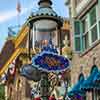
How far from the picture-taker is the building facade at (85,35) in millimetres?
20078

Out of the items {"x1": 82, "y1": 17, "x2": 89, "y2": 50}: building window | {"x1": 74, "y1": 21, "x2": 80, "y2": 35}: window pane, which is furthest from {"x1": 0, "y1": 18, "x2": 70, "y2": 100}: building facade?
{"x1": 82, "y1": 17, "x2": 89, "y2": 50}: building window

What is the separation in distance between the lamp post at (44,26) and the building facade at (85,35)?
9131 mm

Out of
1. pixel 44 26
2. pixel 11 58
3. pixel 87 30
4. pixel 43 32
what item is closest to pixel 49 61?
pixel 43 32

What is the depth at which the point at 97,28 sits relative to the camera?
2002 centimetres

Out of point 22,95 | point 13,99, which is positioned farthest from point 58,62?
point 13,99

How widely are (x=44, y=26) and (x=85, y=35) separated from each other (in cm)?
1206

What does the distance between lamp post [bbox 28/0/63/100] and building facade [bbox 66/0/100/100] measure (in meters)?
9.13

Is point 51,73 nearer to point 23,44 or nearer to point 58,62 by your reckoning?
point 58,62

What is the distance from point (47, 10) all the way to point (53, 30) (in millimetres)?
561

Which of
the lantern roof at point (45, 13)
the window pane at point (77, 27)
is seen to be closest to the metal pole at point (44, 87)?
the lantern roof at point (45, 13)

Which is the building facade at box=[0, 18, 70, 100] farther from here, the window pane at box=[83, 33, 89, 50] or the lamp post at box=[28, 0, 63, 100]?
the lamp post at box=[28, 0, 63, 100]

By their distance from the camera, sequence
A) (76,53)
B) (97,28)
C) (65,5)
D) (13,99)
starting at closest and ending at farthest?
1. (97,28)
2. (76,53)
3. (65,5)
4. (13,99)

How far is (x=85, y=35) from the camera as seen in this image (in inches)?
872

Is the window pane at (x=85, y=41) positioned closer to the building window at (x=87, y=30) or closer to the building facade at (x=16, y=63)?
the building window at (x=87, y=30)
